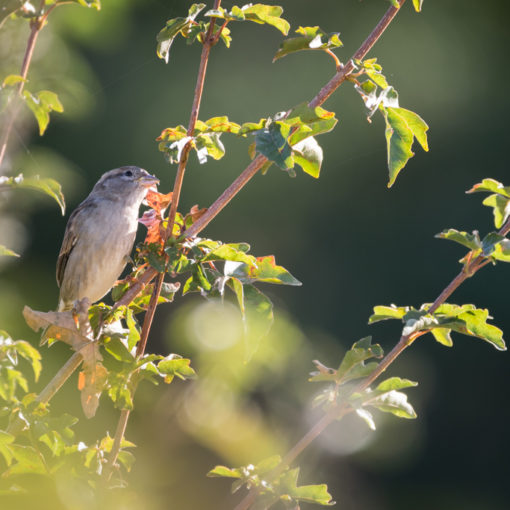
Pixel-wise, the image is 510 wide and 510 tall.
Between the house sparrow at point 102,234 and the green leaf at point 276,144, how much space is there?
204 centimetres

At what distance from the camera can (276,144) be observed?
4.29 ft

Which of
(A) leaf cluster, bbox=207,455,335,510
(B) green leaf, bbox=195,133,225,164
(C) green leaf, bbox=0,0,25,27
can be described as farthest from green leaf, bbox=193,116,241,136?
(A) leaf cluster, bbox=207,455,335,510

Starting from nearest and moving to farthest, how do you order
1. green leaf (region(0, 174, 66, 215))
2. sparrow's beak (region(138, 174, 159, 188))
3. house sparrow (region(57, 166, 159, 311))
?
green leaf (region(0, 174, 66, 215)), sparrow's beak (region(138, 174, 159, 188)), house sparrow (region(57, 166, 159, 311))

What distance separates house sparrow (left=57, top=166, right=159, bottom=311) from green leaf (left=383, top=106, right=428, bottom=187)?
6.68 feet

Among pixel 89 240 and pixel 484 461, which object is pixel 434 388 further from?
pixel 89 240

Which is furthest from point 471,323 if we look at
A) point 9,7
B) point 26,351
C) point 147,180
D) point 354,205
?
point 354,205

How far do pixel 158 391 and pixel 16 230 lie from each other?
3.31ft

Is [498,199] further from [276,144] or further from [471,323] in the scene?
[276,144]

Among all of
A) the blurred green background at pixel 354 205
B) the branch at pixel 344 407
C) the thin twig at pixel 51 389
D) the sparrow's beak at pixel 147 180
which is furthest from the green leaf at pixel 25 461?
the sparrow's beak at pixel 147 180

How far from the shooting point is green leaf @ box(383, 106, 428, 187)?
136 centimetres

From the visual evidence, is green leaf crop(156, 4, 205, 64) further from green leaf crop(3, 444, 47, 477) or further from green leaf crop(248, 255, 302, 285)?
green leaf crop(3, 444, 47, 477)

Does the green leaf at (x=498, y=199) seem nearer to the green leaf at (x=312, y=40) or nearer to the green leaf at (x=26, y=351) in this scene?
the green leaf at (x=312, y=40)

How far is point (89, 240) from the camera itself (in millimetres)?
3459

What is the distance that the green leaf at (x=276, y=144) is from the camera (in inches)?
50.6
